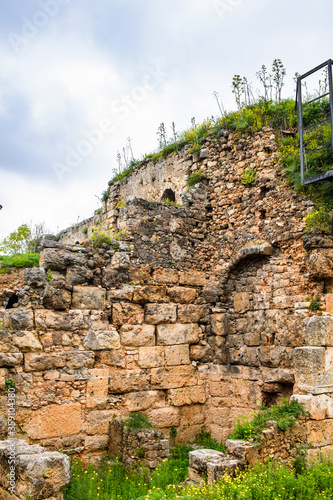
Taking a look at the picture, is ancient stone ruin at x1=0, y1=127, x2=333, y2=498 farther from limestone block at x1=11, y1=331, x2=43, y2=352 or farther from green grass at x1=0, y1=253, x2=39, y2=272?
green grass at x1=0, y1=253, x2=39, y2=272

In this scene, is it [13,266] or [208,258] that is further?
[208,258]

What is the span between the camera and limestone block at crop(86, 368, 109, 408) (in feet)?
26.4

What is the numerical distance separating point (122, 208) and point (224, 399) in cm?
473

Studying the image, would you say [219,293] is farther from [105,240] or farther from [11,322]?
[11,322]

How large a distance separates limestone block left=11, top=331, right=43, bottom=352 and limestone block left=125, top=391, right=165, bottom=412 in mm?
2077

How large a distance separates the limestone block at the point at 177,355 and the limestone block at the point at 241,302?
1.39 meters

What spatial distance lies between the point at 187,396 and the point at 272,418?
2490mm

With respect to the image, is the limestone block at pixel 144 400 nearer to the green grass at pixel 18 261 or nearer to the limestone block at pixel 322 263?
the green grass at pixel 18 261

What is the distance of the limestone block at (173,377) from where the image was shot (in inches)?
351

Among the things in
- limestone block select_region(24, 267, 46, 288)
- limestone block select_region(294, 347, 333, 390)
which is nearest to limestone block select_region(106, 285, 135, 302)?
limestone block select_region(24, 267, 46, 288)

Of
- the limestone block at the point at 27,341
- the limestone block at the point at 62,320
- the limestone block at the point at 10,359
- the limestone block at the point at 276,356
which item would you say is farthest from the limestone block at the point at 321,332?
the limestone block at the point at 10,359

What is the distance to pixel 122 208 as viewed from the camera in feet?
32.3

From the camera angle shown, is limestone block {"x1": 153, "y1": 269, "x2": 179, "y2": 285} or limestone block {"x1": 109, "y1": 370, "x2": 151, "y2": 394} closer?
limestone block {"x1": 109, "y1": 370, "x2": 151, "y2": 394}

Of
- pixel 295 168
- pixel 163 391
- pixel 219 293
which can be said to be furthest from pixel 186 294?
pixel 295 168
